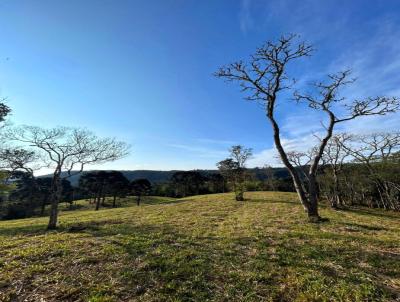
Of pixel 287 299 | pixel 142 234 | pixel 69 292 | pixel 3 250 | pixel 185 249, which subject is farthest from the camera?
pixel 142 234

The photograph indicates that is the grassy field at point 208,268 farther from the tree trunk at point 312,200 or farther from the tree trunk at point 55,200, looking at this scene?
the tree trunk at point 55,200

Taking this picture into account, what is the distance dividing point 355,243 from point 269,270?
5478 millimetres

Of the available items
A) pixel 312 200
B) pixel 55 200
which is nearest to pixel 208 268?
pixel 312 200

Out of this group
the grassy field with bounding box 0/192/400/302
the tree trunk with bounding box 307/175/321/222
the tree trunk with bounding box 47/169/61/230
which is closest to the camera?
the grassy field with bounding box 0/192/400/302

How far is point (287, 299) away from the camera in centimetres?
575

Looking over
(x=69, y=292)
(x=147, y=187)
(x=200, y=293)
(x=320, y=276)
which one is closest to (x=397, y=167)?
(x=320, y=276)

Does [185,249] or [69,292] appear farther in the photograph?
[185,249]

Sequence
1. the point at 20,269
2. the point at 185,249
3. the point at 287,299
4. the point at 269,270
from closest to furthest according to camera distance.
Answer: the point at 287,299 → the point at 269,270 → the point at 20,269 → the point at 185,249

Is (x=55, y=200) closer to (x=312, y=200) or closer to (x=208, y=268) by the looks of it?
(x=208, y=268)

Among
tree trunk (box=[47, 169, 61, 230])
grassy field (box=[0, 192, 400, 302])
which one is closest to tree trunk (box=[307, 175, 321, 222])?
grassy field (box=[0, 192, 400, 302])

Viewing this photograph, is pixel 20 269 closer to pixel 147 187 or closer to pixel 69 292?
pixel 69 292

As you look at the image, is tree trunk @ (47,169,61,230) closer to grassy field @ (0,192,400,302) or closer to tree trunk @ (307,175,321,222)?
grassy field @ (0,192,400,302)

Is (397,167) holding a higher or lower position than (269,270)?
higher

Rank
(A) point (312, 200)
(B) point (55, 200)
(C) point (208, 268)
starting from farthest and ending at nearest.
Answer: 1. (B) point (55, 200)
2. (A) point (312, 200)
3. (C) point (208, 268)
